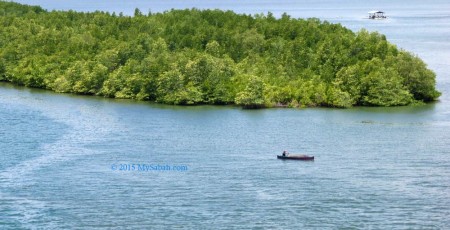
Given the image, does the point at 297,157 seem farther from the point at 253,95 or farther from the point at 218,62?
the point at 218,62

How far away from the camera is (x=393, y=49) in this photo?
298 feet

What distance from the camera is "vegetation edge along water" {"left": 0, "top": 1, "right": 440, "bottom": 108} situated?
82688 mm

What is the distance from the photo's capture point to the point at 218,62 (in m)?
90.1

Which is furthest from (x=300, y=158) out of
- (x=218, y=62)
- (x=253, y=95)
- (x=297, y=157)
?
(x=218, y=62)

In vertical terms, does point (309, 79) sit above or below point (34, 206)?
above

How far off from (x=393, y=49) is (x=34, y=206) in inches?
1937

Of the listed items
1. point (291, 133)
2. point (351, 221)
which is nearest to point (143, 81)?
point (291, 133)

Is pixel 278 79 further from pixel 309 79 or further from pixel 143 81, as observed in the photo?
pixel 143 81

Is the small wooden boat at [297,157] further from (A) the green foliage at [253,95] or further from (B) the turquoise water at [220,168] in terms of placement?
(A) the green foliage at [253,95]

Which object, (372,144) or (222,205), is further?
(372,144)

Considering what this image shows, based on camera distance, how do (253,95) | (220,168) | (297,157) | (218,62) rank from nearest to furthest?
(220,168), (297,157), (253,95), (218,62)

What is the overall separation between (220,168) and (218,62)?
32.5 metres

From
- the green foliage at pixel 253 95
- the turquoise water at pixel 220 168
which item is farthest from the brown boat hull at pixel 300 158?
the green foliage at pixel 253 95

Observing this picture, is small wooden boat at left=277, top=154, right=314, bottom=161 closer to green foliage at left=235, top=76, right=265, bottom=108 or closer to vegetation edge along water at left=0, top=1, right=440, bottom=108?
green foliage at left=235, top=76, right=265, bottom=108
